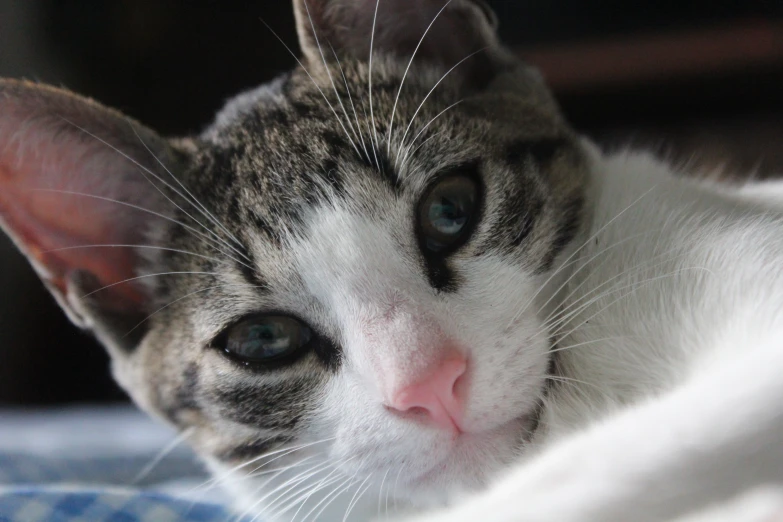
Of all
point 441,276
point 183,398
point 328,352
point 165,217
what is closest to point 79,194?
point 165,217

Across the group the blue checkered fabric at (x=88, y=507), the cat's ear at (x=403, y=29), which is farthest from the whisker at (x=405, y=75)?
the blue checkered fabric at (x=88, y=507)

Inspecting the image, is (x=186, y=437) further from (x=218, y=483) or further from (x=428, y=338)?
(x=428, y=338)

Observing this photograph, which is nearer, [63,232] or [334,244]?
[334,244]

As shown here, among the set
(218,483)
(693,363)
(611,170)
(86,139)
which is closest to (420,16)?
(611,170)

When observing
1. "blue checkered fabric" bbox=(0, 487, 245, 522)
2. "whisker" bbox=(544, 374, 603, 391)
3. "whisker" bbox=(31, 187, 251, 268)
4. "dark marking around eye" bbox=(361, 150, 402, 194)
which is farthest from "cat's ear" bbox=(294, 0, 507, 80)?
"blue checkered fabric" bbox=(0, 487, 245, 522)

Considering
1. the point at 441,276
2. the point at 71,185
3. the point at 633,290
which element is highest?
the point at 71,185

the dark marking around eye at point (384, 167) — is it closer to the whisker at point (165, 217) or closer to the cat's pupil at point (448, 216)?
the cat's pupil at point (448, 216)

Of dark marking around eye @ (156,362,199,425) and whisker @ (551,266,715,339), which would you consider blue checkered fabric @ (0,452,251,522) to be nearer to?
dark marking around eye @ (156,362,199,425)

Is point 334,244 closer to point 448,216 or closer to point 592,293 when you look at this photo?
point 448,216
